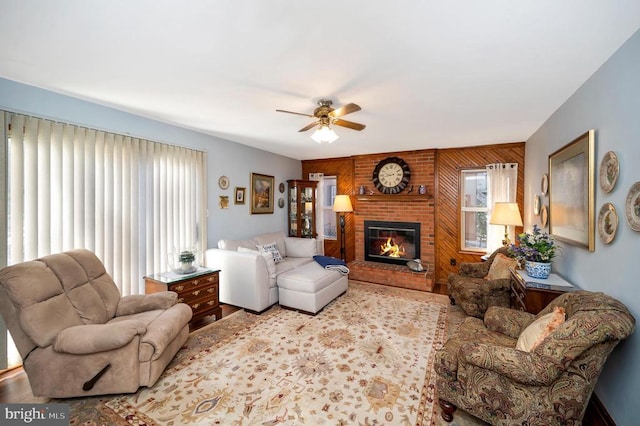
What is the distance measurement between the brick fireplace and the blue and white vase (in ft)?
6.58

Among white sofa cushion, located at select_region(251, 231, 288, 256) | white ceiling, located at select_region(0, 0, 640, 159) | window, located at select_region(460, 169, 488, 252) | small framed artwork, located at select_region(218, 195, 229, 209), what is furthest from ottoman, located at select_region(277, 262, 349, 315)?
window, located at select_region(460, 169, 488, 252)

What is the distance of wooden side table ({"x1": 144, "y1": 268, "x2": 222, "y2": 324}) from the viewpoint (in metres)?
2.87

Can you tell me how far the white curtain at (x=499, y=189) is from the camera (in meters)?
4.19

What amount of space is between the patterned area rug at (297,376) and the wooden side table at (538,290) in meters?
0.91

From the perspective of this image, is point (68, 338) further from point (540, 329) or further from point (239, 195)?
point (540, 329)

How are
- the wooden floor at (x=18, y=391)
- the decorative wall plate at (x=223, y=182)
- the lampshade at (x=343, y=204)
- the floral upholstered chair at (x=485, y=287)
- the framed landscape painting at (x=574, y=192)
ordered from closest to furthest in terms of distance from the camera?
the wooden floor at (x=18, y=391) → the framed landscape painting at (x=574, y=192) → the floral upholstered chair at (x=485, y=287) → the decorative wall plate at (x=223, y=182) → the lampshade at (x=343, y=204)

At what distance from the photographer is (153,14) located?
1371 mm

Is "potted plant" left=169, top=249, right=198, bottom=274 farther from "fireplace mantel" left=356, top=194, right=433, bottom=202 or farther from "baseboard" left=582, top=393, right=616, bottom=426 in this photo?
"baseboard" left=582, top=393, right=616, bottom=426

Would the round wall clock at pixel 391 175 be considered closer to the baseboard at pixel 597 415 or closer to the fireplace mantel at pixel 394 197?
the fireplace mantel at pixel 394 197

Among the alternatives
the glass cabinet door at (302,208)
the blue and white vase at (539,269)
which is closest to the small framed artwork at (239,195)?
the glass cabinet door at (302,208)

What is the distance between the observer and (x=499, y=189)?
14.1ft

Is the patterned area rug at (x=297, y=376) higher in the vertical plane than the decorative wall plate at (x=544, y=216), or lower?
lower

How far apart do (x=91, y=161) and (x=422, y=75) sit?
327 cm

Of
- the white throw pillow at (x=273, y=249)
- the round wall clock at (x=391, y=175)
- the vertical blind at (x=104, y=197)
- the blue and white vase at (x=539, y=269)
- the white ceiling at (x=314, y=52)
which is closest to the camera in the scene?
the white ceiling at (x=314, y=52)
